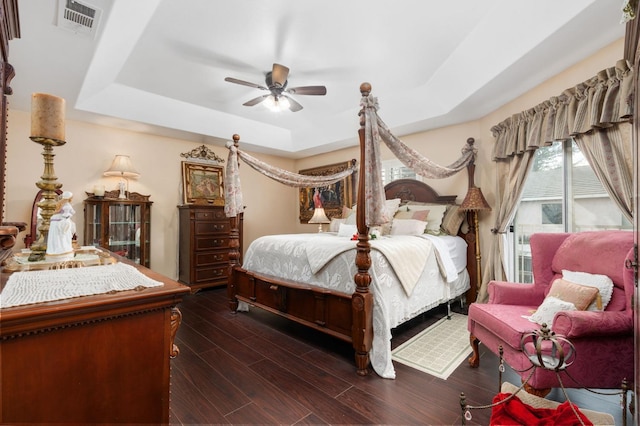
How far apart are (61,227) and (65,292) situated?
64cm

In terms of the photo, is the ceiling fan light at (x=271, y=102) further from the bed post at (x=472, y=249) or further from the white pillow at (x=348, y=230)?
the bed post at (x=472, y=249)

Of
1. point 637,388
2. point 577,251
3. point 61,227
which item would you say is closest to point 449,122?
point 577,251

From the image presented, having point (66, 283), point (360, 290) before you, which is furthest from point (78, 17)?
point (360, 290)

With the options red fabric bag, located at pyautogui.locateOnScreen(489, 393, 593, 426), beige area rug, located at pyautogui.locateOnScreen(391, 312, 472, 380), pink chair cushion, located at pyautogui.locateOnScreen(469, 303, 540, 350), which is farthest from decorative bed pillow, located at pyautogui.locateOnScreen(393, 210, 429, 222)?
red fabric bag, located at pyautogui.locateOnScreen(489, 393, 593, 426)

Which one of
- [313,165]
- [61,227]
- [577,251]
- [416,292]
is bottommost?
[416,292]

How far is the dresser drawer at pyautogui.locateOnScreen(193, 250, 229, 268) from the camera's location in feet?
15.4

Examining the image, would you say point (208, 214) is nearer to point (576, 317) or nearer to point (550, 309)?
point (550, 309)

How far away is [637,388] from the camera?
1098 millimetres

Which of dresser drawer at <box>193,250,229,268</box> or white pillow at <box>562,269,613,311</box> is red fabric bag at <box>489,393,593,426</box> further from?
dresser drawer at <box>193,250,229,268</box>

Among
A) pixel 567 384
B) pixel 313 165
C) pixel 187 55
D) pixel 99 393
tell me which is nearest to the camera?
pixel 99 393

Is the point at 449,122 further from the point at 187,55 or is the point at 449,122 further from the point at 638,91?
the point at 187,55

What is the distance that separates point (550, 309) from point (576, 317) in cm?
34

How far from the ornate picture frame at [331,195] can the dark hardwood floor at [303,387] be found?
3143 millimetres

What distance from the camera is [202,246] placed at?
15.6 ft
